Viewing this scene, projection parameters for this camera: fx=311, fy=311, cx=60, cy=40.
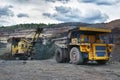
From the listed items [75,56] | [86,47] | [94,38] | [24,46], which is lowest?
[75,56]

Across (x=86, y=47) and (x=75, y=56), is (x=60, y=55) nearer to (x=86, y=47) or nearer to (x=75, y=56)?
(x=75, y=56)

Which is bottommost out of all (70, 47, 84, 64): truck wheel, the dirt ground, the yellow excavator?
the dirt ground

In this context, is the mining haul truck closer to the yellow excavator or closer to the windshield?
the windshield

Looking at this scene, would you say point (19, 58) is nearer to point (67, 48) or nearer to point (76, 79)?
point (67, 48)

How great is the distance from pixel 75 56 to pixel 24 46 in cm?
1029

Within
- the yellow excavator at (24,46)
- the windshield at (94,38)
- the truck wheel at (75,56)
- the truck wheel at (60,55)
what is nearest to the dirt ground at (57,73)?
the truck wheel at (75,56)

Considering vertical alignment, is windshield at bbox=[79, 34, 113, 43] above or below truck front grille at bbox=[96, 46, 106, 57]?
above

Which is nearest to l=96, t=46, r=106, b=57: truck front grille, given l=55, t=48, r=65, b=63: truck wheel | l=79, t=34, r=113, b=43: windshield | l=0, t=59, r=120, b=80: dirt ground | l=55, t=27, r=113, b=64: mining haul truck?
l=55, t=27, r=113, b=64: mining haul truck

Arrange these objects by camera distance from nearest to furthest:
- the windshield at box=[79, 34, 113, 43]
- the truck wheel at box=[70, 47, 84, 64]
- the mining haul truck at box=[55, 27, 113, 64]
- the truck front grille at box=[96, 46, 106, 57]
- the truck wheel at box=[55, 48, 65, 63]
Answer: the mining haul truck at box=[55, 27, 113, 64] → the truck front grille at box=[96, 46, 106, 57] → the truck wheel at box=[70, 47, 84, 64] → the windshield at box=[79, 34, 113, 43] → the truck wheel at box=[55, 48, 65, 63]

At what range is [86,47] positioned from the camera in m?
19.9

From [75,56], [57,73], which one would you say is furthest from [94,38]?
[57,73]

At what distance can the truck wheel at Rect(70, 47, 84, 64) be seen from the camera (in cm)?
2030

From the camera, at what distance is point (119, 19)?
35.9m

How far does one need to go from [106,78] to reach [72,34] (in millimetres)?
8787
